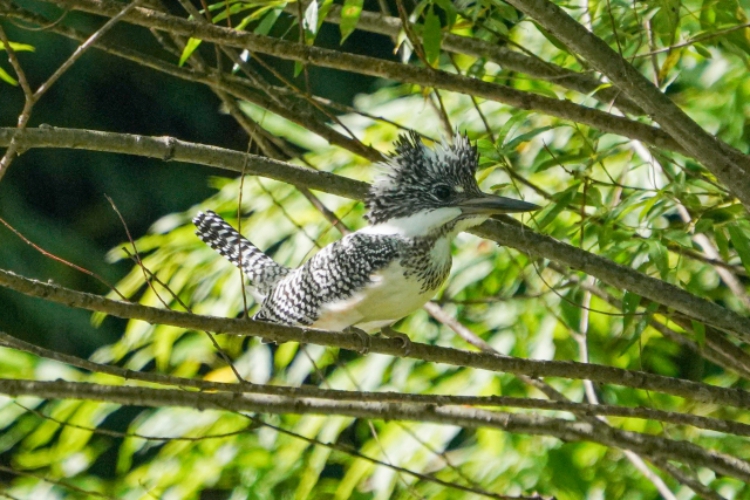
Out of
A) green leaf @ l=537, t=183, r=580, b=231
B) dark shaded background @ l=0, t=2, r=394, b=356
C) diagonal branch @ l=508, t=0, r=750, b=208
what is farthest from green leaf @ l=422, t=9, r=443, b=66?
dark shaded background @ l=0, t=2, r=394, b=356

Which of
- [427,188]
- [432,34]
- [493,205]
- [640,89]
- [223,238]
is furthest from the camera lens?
[223,238]

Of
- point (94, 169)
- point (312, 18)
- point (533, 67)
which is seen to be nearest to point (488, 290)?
point (533, 67)

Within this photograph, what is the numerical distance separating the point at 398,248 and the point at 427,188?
0.20m

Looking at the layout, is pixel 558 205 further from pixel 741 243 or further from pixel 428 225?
pixel 428 225

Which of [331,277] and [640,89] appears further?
[331,277]

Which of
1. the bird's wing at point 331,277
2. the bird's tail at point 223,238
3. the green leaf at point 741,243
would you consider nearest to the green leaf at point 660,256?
the green leaf at point 741,243

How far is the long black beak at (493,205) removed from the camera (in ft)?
7.20

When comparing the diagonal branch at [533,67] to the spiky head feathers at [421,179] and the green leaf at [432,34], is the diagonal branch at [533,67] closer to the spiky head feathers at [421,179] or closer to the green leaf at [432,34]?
the green leaf at [432,34]

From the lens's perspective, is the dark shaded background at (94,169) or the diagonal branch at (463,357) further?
the dark shaded background at (94,169)

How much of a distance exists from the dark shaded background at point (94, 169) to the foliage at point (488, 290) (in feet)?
6.29

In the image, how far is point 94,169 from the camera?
5.84 meters

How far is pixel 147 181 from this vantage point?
580 cm

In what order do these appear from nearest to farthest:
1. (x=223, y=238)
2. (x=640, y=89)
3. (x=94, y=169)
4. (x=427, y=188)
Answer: (x=640, y=89) → (x=427, y=188) → (x=223, y=238) → (x=94, y=169)

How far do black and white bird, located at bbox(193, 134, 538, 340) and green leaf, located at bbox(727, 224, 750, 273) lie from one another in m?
0.61
